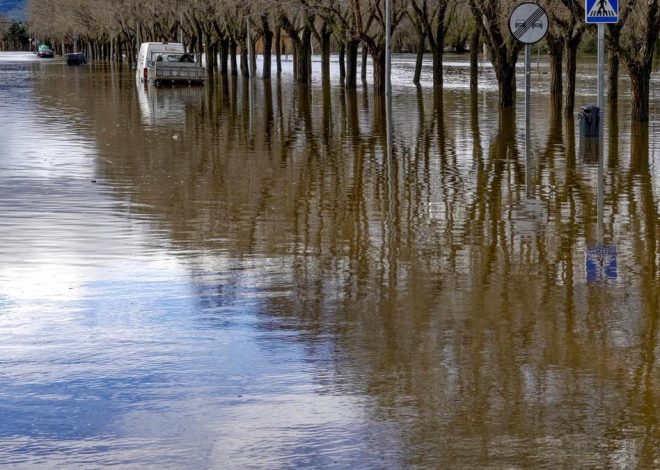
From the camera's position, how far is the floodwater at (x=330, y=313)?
5.71 m

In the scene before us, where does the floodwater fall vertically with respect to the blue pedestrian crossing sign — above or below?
below

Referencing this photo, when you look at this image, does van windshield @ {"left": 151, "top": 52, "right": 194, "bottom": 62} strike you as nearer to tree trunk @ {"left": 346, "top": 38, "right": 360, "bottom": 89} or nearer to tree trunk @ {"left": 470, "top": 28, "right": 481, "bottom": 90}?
tree trunk @ {"left": 346, "top": 38, "right": 360, "bottom": 89}

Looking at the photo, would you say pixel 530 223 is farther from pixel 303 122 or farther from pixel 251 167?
pixel 303 122

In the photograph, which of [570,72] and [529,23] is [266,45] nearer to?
[570,72]

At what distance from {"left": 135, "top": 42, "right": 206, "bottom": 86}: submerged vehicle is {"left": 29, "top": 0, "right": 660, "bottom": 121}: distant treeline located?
3533mm

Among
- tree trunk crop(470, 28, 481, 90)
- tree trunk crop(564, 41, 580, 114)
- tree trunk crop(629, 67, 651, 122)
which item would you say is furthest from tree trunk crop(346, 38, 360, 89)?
tree trunk crop(629, 67, 651, 122)

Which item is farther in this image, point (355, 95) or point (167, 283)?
point (355, 95)

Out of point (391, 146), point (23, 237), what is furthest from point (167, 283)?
point (391, 146)

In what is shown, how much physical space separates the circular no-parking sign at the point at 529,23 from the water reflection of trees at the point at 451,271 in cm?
174

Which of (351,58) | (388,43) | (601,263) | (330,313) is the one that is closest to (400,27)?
(351,58)

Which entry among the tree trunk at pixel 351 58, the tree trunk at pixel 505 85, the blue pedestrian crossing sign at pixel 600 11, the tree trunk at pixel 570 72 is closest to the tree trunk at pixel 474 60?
the tree trunk at pixel 351 58

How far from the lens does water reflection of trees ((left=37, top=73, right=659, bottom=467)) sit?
6039mm

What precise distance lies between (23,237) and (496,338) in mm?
5367

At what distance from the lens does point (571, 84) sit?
31953 millimetres
